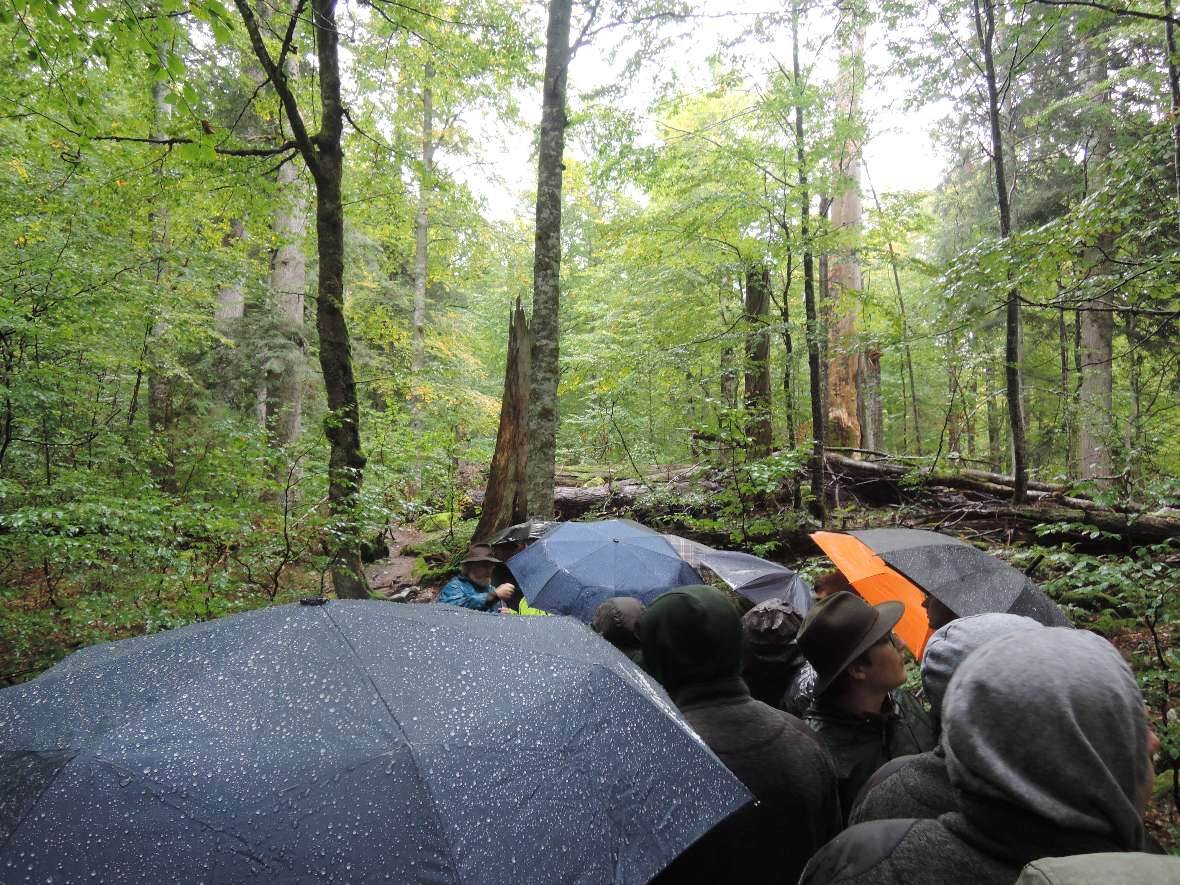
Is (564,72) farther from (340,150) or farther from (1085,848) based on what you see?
(1085,848)

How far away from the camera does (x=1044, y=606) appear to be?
381 cm

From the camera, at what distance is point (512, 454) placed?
29.8ft

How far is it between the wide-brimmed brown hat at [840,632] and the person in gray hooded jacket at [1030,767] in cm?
113

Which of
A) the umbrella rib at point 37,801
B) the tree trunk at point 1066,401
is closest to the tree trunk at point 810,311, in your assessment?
the tree trunk at point 1066,401

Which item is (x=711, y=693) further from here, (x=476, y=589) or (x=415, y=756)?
(x=476, y=589)

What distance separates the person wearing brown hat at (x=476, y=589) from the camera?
532cm

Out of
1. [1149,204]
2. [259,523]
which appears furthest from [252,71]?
[1149,204]

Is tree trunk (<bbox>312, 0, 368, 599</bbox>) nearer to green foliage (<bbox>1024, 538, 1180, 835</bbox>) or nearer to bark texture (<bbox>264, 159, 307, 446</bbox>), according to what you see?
bark texture (<bbox>264, 159, 307, 446</bbox>)

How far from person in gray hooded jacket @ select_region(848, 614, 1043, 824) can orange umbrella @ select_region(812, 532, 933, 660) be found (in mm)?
2265

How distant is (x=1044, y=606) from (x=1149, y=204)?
6842 mm

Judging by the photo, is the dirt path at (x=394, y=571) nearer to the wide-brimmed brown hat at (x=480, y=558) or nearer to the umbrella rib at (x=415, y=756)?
the wide-brimmed brown hat at (x=480, y=558)

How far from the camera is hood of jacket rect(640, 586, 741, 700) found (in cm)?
233

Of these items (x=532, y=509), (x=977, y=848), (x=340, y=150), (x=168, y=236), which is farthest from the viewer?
(x=168, y=236)

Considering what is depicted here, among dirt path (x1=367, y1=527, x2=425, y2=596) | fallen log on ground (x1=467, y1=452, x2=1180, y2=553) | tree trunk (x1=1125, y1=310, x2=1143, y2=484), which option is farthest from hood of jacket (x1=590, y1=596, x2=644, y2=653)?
tree trunk (x1=1125, y1=310, x2=1143, y2=484)
